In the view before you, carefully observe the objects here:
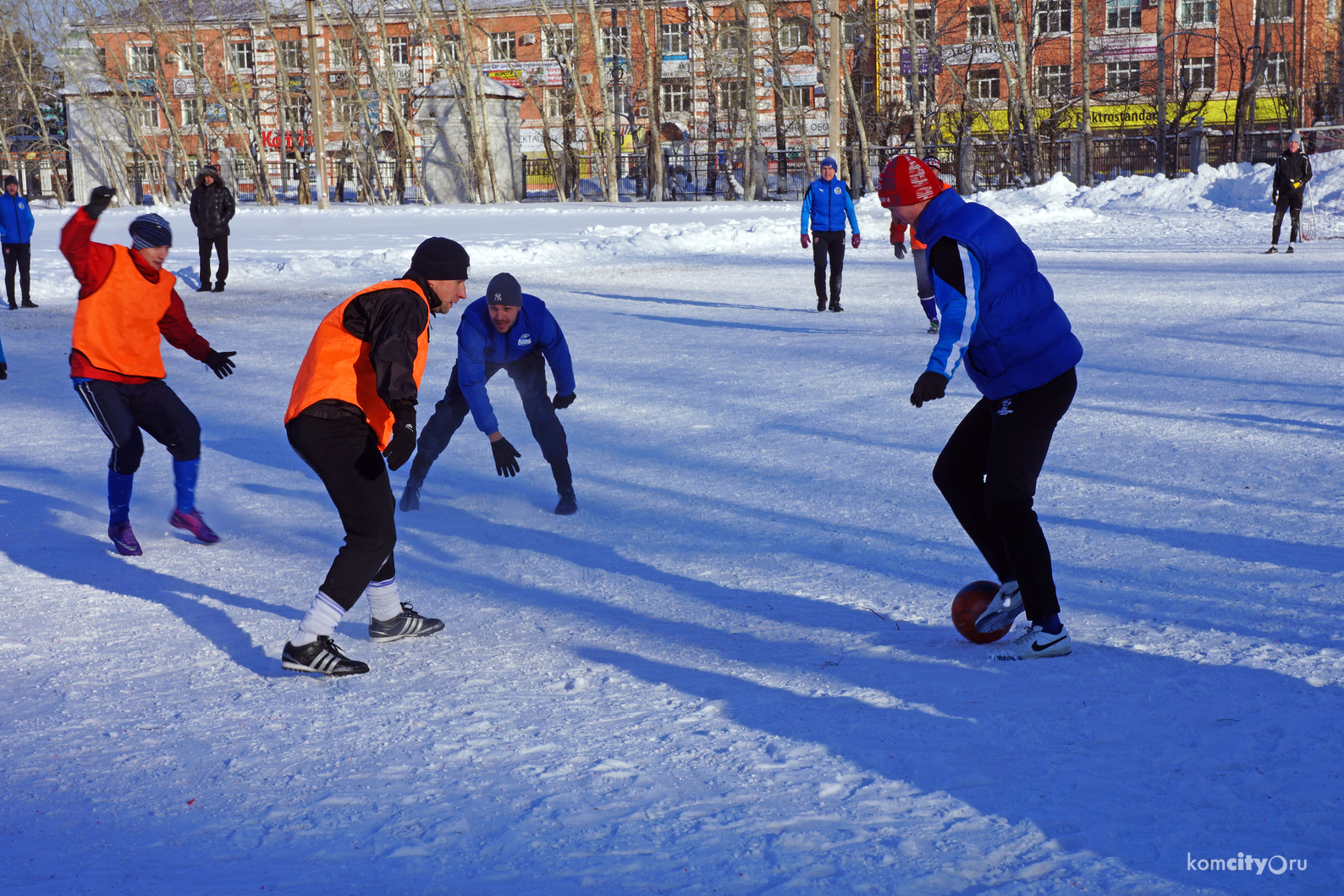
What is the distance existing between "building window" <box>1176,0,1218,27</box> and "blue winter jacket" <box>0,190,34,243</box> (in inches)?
1881

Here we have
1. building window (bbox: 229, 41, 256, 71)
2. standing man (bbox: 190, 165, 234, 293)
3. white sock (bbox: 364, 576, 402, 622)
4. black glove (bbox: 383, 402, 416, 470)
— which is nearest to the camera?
black glove (bbox: 383, 402, 416, 470)

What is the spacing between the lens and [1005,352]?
142 inches

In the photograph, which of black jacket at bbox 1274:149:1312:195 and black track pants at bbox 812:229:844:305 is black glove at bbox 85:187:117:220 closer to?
black track pants at bbox 812:229:844:305

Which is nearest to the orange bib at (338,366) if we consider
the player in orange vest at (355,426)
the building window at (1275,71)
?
the player in orange vest at (355,426)

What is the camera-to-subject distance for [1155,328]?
1107 cm

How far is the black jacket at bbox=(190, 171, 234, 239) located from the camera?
1510 centimetres

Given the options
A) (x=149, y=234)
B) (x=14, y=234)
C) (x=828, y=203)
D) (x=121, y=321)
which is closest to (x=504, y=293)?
(x=149, y=234)

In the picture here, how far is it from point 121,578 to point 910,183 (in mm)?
3870

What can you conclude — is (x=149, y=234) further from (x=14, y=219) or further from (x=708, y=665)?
(x=14, y=219)

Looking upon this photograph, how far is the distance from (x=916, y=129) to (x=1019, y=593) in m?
34.2

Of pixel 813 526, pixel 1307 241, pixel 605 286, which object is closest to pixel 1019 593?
pixel 813 526

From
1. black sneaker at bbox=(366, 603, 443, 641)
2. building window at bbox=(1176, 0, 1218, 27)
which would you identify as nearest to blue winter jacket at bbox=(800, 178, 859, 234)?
black sneaker at bbox=(366, 603, 443, 641)

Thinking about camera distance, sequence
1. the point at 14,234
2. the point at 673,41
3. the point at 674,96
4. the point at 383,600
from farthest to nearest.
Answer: the point at 674,96
the point at 673,41
the point at 14,234
the point at 383,600

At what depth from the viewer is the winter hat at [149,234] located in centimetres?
536
